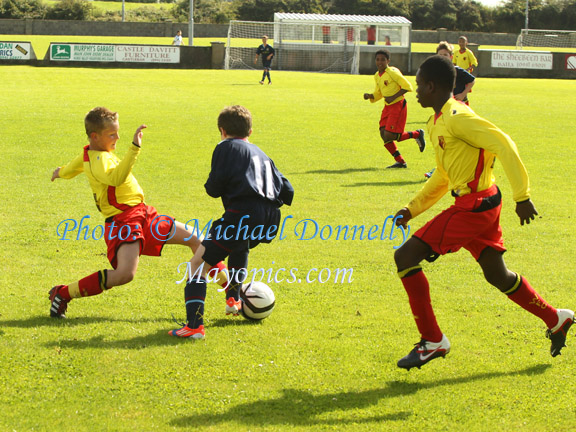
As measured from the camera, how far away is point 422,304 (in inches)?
187

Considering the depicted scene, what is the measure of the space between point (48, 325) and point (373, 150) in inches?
402

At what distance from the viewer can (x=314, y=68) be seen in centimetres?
4081

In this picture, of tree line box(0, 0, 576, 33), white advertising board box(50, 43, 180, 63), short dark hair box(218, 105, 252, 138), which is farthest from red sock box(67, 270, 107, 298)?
tree line box(0, 0, 576, 33)

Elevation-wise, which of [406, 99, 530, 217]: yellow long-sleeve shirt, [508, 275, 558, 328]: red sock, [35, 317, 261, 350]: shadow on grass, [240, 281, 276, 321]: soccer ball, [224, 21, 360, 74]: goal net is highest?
[224, 21, 360, 74]: goal net

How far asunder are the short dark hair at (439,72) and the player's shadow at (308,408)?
198 centimetres

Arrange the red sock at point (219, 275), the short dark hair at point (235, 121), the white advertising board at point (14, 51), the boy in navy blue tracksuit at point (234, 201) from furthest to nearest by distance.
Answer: the white advertising board at point (14, 51)
the red sock at point (219, 275)
the short dark hair at point (235, 121)
the boy in navy blue tracksuit at point (234, 201)

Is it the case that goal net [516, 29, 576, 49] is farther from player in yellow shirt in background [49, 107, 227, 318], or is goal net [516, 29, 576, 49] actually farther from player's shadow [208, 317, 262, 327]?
player in yellow shirt in background [49, 107, 227, 318]

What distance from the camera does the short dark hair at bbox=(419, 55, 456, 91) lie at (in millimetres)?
4848

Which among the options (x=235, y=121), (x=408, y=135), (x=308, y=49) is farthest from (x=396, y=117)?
(x=308, y=49)

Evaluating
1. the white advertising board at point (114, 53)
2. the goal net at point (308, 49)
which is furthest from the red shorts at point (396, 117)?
the goal net at point (308, 49)

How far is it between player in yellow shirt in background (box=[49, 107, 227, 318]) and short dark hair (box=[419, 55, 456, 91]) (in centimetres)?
220

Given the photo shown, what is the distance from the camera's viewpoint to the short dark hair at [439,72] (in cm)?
485

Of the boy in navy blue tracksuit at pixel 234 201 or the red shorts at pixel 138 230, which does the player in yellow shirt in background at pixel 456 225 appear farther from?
the red shorts at pixel 138 230

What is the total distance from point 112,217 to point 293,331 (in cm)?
168
